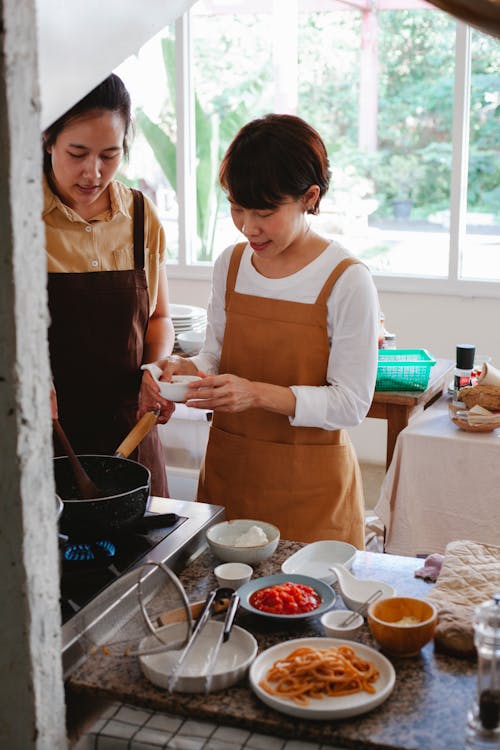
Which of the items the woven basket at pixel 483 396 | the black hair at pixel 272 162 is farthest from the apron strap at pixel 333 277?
the woven basket at pixel 483 396

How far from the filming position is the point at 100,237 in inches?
95.0

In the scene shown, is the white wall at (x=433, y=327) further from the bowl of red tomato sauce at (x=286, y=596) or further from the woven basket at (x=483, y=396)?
the bowl of red tomato sauce at (x=286, y=596)

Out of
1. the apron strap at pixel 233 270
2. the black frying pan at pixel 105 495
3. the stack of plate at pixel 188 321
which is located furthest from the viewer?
the stack of plate at pixel 188 321

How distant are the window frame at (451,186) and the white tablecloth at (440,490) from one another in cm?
224

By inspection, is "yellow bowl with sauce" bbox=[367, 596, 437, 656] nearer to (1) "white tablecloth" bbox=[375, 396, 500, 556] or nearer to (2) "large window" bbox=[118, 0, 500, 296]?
(1) "white tablecloth" bbox=[375, 396, 500, 556]

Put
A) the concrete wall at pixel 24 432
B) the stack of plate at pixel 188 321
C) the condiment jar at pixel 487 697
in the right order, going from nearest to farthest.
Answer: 1. the concrete wall at pixel 24 432
2. the condiment jar at pixel 487 697
3. the stack of plate at pixel 188 321

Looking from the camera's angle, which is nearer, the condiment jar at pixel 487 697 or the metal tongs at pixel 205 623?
the condiment jar at pixel 487 697

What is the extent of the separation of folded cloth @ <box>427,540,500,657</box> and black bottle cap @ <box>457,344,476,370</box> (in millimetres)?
1546

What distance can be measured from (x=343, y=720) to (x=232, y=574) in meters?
0.44

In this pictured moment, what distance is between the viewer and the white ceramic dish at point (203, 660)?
1.34 m

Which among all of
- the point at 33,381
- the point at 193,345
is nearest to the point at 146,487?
the point at 33,381

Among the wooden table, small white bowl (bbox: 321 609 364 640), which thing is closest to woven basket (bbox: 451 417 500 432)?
the wooden table

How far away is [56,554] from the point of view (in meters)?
1.24

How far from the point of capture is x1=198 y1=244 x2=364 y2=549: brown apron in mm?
2184
